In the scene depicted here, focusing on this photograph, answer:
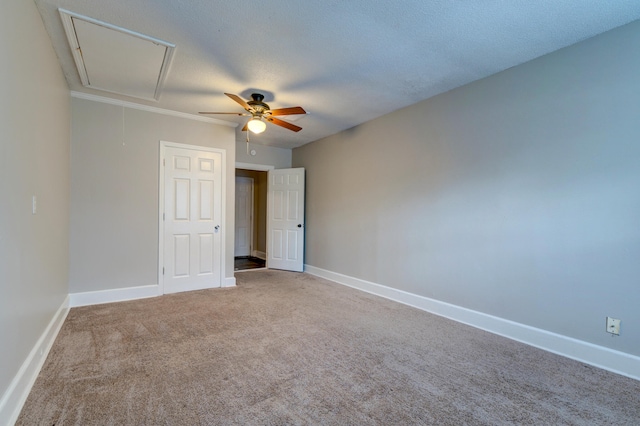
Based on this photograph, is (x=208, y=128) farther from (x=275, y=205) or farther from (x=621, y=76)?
(x=621, y=76)

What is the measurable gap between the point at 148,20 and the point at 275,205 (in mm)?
4078

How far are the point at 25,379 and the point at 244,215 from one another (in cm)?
594

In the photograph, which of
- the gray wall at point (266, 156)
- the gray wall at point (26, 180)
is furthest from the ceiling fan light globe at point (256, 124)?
the gray wall at point (266, 156)

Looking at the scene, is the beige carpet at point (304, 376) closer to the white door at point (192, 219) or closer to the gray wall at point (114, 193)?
the gray wall at point (114, 193)

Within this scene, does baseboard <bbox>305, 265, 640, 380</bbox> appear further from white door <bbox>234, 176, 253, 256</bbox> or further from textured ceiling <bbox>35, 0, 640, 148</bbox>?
white door <bbox>234, 176, 253, 256</bbox>

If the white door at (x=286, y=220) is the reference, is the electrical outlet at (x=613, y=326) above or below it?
below

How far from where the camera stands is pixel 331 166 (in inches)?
203

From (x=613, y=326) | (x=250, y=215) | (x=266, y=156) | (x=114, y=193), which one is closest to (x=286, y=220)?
(x=266, y=156)

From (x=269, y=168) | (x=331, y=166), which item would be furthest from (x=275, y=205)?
(x=331, y=166)

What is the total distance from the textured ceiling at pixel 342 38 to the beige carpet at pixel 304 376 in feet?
8.43

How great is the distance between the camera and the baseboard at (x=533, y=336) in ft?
7.18

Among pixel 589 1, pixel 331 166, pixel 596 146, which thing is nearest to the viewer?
pixel 589 1

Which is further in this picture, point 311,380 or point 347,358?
point 347,358

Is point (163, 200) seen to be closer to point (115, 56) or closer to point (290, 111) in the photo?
point (115, 56)
